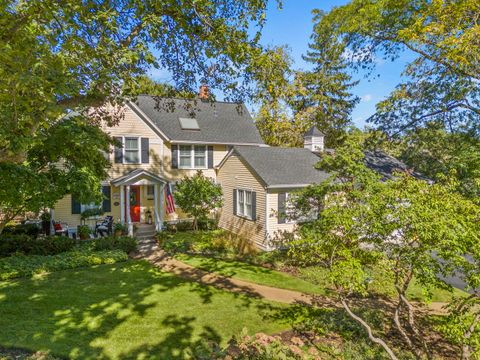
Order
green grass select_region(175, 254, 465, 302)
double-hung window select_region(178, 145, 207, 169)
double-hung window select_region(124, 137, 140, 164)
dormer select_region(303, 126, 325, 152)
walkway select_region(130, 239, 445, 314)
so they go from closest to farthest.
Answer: walkway select_region(130, 239, 445, 314) → green grass select_region(175, 254, 465, 302) → double-hung window select_region(124, 137, 140, 164) → dormer select_region(303, 126, 325, 152) → double-hung window select_region(178, 145, 207, 169)

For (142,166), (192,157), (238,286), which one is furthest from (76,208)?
(238,286)

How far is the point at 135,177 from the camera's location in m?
17.0

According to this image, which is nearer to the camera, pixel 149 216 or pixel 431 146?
pixel 431 146

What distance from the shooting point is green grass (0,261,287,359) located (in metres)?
6.50

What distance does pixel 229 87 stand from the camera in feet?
25.4

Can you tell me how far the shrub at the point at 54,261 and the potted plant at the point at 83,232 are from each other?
236 cm

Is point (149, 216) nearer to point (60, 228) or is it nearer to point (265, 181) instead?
point (60, 228)

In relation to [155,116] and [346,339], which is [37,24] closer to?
[346,339]

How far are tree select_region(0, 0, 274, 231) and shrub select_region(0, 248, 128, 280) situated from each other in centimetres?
628

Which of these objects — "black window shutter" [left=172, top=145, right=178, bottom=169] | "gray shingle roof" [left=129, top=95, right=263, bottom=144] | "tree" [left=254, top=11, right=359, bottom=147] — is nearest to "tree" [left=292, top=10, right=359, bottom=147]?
"tree" [left=254, top=11, right=359, bottom=147]

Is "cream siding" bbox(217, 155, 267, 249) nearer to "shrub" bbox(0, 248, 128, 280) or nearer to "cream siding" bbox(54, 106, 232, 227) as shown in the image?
"cream siding" bbox(54, 106, 232, 227)

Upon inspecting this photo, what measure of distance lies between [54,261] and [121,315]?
5.65 m

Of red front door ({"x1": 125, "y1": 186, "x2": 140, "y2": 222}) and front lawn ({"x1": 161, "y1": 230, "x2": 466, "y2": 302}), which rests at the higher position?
red front door ({"x1": 125, "y1": 186, "x2": 140, "y2": 222})

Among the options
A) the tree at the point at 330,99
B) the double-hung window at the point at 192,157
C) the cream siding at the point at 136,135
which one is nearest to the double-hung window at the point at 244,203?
the double-hung window at the point at 192,157
